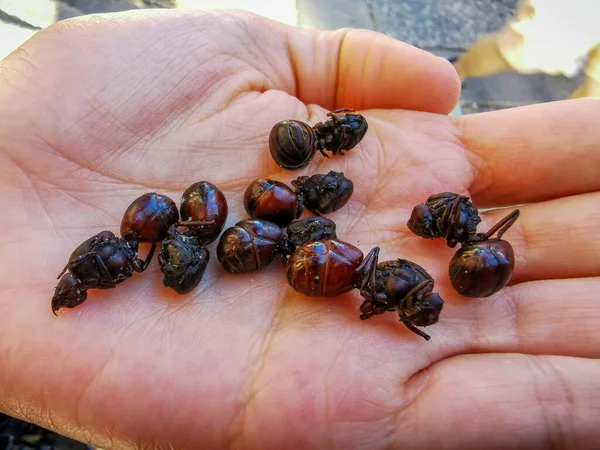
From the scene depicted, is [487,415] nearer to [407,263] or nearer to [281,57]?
[407,263]

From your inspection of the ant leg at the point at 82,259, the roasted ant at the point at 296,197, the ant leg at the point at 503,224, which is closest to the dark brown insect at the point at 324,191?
the roasted ant at the point at 296,197

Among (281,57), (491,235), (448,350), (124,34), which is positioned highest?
(124,34)

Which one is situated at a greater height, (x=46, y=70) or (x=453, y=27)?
(x=46, y=70)

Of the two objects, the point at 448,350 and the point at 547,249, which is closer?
the point at 448,350

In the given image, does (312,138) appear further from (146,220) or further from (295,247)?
(146,220)

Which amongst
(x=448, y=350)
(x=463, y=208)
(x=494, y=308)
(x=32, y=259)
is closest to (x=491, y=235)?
(x=463, y=208)

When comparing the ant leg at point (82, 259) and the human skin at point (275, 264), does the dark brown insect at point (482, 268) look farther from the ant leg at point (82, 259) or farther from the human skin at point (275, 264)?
the ant leg at point (82, 259)

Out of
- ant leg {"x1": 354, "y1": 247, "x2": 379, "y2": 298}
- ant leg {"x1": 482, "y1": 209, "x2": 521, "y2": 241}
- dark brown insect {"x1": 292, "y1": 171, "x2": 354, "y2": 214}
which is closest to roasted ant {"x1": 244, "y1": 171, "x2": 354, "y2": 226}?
dark brown insect {"x1": 292, "y1": 171, "x2": 354, "y2": 214}

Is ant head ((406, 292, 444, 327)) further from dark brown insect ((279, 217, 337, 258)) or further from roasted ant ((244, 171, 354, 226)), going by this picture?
roasted ant ((244, 171, 354, 226))
